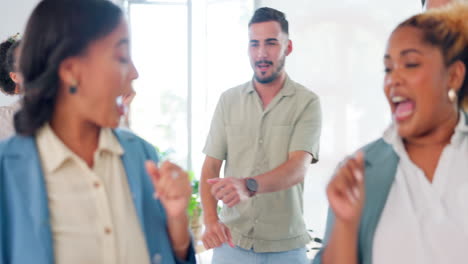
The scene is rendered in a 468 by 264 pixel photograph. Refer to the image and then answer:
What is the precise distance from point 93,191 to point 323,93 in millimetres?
3264

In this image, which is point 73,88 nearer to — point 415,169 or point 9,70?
point 415,169

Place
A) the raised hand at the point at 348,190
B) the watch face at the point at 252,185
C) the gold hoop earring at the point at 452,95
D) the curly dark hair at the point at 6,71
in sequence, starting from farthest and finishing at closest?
the curly dark hair at the point at 6,71, the watch face at the point at 252,185, the gold hoop earring at the point at 452,95, the raised hand at the point at 348,190

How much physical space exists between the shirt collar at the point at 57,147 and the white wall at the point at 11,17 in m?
4.26

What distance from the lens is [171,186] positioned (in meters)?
1.32

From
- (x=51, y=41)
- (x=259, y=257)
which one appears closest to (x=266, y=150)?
(x=259, y=257)

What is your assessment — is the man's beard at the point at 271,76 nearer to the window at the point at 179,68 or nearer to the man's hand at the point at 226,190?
the man's hand at the point at 226,190

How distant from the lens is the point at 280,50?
282 centimetres

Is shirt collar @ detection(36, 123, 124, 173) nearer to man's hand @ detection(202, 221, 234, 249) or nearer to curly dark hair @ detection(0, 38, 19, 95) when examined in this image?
man's hand @ detection(202, 221, 234, 249)

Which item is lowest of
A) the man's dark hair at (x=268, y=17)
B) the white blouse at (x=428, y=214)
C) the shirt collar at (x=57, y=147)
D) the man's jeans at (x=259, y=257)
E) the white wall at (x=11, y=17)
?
the man's jeans at (x=259, y=257)

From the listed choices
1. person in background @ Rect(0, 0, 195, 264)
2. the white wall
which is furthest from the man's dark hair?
the white wall

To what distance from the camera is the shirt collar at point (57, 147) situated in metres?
1.30

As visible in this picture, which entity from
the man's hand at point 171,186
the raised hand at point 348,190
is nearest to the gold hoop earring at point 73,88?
the man's hand at point 171,186

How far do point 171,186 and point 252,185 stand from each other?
111cm

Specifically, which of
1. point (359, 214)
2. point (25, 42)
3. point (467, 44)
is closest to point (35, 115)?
point (25, 42)
